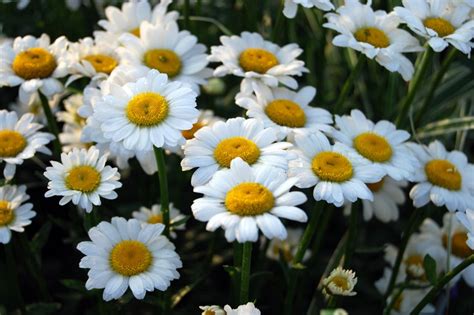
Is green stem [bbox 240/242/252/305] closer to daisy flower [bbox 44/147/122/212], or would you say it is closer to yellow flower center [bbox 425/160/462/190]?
daisy flower [bbox 44/147/122/212]

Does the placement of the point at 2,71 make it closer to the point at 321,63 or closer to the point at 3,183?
the point at 3,183

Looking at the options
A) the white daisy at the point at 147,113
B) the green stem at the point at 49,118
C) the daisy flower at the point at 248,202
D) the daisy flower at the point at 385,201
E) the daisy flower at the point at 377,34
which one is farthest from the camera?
the daisy flower at the point at 385,201

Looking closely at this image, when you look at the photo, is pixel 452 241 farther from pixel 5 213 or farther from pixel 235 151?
pixel 5 213

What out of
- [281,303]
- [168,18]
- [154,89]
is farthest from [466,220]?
[168,18]

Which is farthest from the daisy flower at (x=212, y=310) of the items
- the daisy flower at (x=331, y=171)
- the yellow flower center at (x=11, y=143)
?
the yellow flower center at (x=11, y=143)

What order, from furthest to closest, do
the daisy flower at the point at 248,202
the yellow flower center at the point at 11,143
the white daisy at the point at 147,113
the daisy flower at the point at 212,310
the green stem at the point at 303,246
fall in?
the yellow flower center at the point at 11,143
the green stem at the point at 303,246
the white daisy at the point at 147,113
the daisy flower at the point at 212,310
the daisy flower at the point at 248,202

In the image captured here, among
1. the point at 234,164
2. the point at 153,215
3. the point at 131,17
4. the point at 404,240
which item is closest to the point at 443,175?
the point at 404,240

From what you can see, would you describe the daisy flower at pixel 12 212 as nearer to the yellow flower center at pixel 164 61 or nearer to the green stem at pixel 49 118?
the green stem at pixel 49 118
